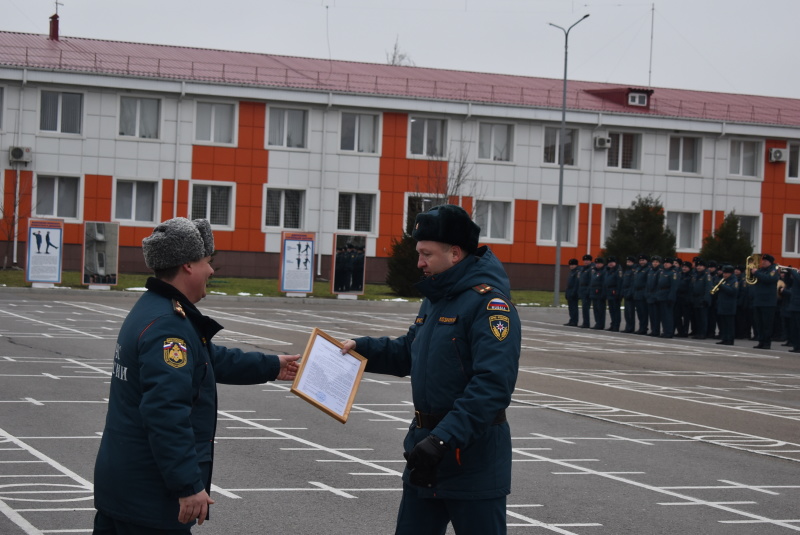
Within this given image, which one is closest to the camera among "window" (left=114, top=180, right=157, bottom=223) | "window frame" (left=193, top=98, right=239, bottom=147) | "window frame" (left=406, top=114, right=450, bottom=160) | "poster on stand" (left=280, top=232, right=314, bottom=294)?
"poster on stand" (left=280, top=232, right=314, bottom=294)

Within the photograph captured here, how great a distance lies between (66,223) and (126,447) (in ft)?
139

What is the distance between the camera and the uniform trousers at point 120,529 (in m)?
4.36

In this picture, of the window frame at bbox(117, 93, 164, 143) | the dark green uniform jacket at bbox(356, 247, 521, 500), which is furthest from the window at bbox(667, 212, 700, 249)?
the dark green uniform jacket at bbox(356, 247, 521, 500)

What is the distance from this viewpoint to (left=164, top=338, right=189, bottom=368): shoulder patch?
431cm

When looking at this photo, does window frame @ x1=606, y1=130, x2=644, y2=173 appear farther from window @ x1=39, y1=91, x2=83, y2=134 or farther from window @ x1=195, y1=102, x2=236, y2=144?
window @ x1=39, y1=91, x2=83, y2=134

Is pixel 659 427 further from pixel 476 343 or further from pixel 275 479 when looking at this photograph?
pixel 476 343

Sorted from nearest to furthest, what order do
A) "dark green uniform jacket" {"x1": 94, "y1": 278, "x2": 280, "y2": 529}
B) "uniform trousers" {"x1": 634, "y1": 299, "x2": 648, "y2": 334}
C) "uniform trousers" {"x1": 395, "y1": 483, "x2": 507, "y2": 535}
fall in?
"dark green uniform jacket" {"x1": 94, "y1": 278, "x2": 280, "y2": 529} < "uniform trousers" {"x1": 395, "y1": 483, "x2": 507, "y2": 535} < "uniform trousers" {"x1": 634, "y1": 299, "x2": 648, "y2": 334}

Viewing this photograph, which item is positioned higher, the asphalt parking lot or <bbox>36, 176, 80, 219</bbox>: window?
<bbox>36, 176, 80, 219</bbox>: window

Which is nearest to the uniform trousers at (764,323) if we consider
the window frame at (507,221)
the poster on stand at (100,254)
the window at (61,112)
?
the poster on stand at (100,254)

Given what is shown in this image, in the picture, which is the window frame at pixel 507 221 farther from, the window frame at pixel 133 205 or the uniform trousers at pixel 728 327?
the uniform trousers at pixel 728 327

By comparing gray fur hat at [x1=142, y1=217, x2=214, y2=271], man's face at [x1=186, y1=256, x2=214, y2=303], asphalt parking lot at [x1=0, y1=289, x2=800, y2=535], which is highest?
gray fur hat at [x1=142, y1=217, x2=214, y2=271]

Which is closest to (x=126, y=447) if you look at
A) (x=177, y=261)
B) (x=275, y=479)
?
(x=177, y=261)

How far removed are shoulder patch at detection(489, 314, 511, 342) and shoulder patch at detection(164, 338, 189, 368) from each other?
50.8 inches

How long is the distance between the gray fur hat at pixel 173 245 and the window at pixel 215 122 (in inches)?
1682
